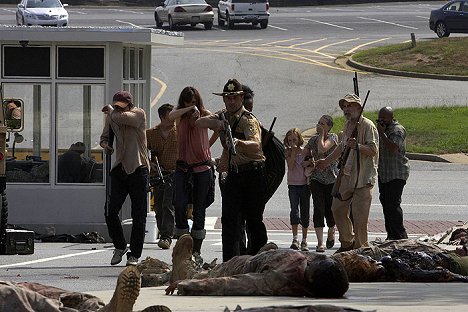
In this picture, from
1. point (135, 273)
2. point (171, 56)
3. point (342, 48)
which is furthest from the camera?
point (342, 48)

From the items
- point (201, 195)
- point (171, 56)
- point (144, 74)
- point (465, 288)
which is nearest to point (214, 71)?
point (171, 56)

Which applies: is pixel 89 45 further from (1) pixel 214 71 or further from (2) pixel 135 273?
(1) pixel 214 71

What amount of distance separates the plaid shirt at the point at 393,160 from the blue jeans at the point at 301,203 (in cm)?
135

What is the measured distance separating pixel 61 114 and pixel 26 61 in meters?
0.86

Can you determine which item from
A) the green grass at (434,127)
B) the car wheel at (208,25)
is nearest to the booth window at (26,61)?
the green grass at (434,127)

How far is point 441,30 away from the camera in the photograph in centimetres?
5466

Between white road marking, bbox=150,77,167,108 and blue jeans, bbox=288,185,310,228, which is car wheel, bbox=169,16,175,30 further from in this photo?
blue jeans, bbox=288,185,310,228

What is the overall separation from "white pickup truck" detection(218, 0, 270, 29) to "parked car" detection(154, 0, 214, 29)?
1.12 meters

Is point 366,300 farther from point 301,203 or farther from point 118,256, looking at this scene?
point 301,203

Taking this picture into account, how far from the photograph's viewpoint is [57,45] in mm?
19562

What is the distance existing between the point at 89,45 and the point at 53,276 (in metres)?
5.66

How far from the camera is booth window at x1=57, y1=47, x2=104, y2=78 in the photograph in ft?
64.0

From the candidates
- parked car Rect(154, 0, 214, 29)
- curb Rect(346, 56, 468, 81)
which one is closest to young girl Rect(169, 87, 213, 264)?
curb Rect(346, 56, 468, 81)

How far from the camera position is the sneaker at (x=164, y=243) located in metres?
17.6
